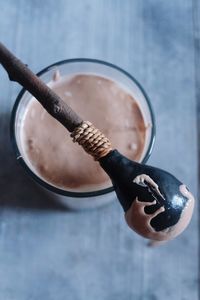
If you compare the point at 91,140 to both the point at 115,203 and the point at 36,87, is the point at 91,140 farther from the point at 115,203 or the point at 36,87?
the point at 115,203

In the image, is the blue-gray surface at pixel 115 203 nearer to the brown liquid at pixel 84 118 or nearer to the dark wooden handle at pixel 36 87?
the brown liquid at pixel 84 118

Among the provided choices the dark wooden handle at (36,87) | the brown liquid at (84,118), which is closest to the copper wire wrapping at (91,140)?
the dark wooden handle at (36,87)

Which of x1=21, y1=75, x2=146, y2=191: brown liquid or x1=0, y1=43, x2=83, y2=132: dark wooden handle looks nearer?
x1=0, y1=43, x2=83, y2=132: dark wooden handle

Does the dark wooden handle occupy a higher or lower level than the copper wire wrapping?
higher

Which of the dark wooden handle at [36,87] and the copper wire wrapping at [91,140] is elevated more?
the dark wooden handle at [36,87]

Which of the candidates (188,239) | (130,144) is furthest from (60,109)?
(188,239)

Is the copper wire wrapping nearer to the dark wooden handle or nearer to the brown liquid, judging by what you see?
the dark wooden handle

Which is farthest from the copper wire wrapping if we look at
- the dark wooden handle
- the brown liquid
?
the brown liquid
